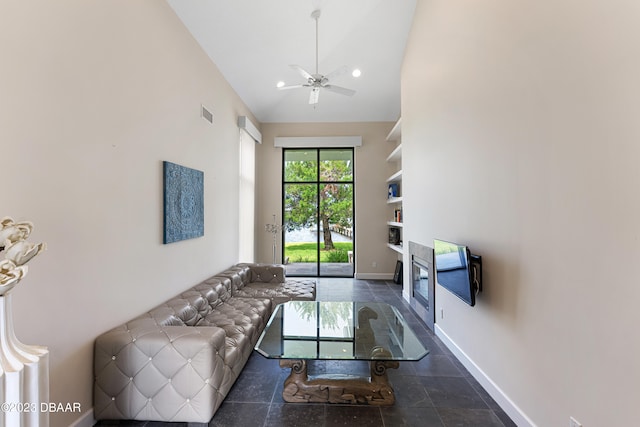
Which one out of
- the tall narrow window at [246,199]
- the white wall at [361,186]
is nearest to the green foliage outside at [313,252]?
the white wall at [361,186]

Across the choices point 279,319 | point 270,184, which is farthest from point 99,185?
point 270,184

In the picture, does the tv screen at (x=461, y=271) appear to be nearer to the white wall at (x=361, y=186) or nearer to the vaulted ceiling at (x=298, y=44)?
the vaulted ceiling at (x=298, y=44)

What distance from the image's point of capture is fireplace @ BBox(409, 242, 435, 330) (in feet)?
11.9

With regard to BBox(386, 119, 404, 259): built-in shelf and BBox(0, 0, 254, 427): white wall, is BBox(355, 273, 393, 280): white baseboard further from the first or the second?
BBox(0, 0, 254, 427): white wall

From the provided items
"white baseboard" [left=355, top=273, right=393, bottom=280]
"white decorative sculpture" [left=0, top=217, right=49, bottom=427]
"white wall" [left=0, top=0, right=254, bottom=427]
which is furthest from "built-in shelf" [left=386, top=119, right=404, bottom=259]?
"white decorative sculpture" [left=0, top=217, right=49, bottom=427]

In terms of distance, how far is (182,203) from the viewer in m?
3.10

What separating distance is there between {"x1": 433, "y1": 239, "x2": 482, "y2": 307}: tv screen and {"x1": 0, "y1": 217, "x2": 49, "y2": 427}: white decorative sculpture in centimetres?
265

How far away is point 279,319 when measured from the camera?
2811 millimetres

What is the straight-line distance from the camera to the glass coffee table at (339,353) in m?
2.15

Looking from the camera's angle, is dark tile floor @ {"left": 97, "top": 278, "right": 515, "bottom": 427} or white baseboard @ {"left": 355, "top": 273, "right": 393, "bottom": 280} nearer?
dark tile floor @ {"left": 97, "top": 278, "right": 515, "bottom": 427}

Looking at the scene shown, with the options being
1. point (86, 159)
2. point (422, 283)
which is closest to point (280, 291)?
point (422, 283)

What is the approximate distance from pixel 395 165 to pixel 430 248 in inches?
136

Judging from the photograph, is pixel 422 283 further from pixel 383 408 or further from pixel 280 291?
pixel 383 408

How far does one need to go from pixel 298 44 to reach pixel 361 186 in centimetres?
335
